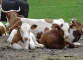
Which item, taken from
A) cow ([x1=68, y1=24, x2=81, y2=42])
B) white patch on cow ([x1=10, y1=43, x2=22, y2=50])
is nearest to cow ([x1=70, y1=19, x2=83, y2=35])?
cow ([x1=68, y1=24, x2=81, y2=42])

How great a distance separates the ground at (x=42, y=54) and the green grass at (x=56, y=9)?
15.5 metres

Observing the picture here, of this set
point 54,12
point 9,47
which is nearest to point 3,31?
point 9,47

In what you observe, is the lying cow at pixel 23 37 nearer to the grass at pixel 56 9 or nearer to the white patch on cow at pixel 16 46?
the white patch on cow at pixel 16 46

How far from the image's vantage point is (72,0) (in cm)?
3734

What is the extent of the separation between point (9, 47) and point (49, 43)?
114 cm

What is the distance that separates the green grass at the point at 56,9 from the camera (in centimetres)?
2846

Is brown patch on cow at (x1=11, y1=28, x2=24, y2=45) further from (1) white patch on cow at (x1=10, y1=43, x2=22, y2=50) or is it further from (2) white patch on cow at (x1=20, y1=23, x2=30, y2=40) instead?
(2) white patch on cow at (x1=20, y1=23, x2=30, y2=40)

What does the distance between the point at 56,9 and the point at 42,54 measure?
2224 centimetres

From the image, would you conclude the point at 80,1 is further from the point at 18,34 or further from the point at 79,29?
the point at 18,34

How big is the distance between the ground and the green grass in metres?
15.5

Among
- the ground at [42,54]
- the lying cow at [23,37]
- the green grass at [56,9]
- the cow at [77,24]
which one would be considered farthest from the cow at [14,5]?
the ground at [42,54]

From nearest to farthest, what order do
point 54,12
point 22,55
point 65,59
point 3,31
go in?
point 65,59, point 22,55, point 3,31, point 54,12

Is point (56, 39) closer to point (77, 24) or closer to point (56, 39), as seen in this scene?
point (56, 39)

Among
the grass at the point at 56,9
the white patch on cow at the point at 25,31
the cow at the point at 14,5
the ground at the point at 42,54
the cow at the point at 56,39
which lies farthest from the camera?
the grass at the point at 56,9
